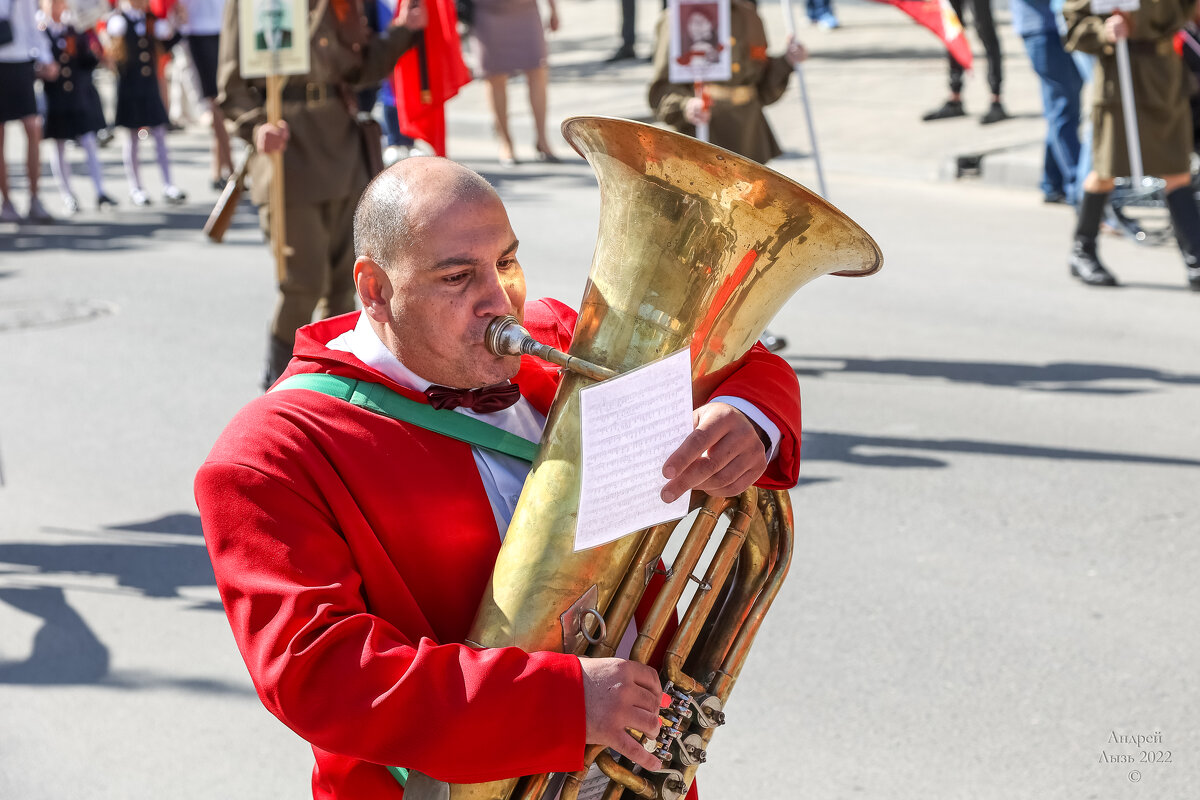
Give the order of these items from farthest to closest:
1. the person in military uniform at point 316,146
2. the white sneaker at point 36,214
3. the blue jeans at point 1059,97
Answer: the white sneaker at point 36,214 < the blue jeans at point 1059,97 < the person in military uniform at point 316,146

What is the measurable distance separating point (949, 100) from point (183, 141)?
8.50 m

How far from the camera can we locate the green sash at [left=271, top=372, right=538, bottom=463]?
6.48 feet

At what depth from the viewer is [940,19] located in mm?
6531

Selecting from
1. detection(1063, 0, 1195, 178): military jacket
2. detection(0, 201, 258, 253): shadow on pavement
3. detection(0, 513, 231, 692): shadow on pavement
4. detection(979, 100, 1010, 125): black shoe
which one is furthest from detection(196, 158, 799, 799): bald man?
detection(979, 100, 1010, 125): black shoe

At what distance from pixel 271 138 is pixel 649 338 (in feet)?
13.5

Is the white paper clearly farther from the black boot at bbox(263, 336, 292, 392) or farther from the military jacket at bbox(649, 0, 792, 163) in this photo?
the military jacket at bbox(649, 0, 792, 163)

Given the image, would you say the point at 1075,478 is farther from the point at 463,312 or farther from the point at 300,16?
the point at 463,312

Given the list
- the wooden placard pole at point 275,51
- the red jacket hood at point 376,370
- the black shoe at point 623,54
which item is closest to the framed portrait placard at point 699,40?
the wooden placard pole at point 275,51

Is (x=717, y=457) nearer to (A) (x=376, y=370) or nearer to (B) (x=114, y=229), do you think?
(A) (x=376, y=370)

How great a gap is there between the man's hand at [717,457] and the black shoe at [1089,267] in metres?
6.43

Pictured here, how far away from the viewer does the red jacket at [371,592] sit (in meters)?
1.72

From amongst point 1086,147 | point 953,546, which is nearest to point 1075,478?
point 953,546

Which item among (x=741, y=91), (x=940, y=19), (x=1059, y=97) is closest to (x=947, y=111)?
(x=1059, y=97)

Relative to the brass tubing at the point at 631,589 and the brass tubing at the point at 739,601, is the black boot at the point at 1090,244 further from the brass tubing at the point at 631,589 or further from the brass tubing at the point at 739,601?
the brass tubing at the point at 631,589
